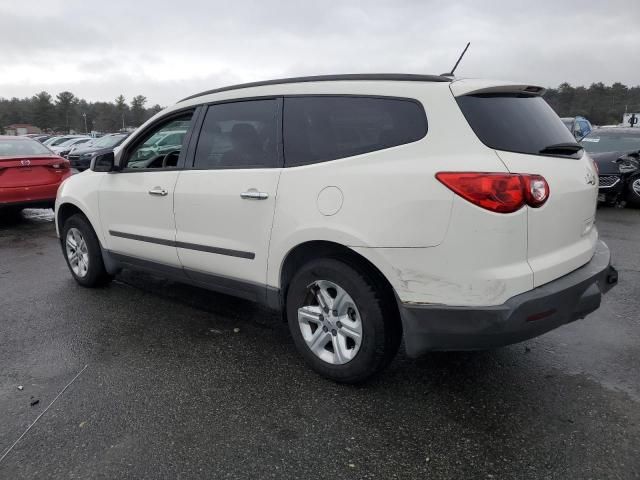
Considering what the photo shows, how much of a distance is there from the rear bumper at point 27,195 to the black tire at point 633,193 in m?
10.6

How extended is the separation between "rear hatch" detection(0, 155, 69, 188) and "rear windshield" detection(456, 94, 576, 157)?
25.4 ft

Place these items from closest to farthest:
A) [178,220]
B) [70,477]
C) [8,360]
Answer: [70,477] → [8,360] → [178,220]

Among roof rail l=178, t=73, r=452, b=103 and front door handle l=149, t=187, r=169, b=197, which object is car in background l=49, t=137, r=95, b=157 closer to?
front door handle l=149, t=187, r=169, b=197

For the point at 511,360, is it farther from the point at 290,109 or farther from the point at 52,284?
the point at 52,284

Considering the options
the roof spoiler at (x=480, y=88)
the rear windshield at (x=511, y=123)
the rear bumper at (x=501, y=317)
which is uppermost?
the roof spoiler at (x=480, y=88)

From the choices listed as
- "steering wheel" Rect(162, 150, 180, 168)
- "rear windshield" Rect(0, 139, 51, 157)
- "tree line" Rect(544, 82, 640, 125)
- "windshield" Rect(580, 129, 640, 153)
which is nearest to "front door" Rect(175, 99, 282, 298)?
"steering wheel" Rect(162, 150, 180, 168)

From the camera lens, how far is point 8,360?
11.6 feet

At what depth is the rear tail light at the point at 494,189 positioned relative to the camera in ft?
7.93

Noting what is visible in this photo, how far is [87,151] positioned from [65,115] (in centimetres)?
9388

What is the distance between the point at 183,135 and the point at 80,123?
384 feet

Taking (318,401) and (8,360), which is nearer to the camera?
(318,401)

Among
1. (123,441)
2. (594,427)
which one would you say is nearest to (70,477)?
(123,441)

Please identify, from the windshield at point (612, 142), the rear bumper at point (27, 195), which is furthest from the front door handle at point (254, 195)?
the windshield at point (612, 142)

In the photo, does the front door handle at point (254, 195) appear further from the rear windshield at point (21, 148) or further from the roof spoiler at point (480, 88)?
the rear windshield at point (21, 148)
